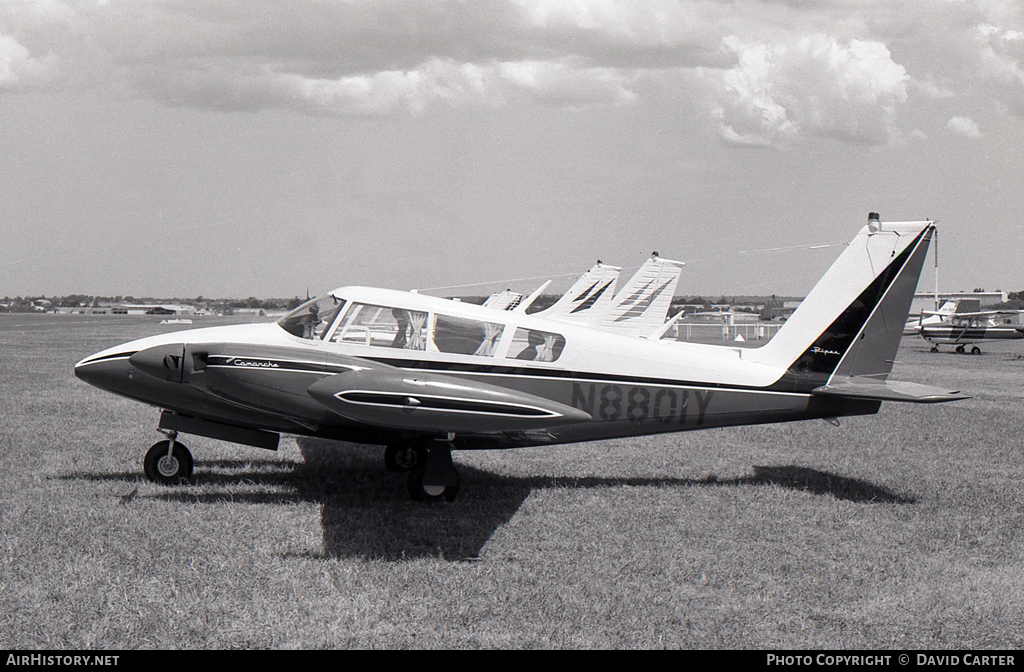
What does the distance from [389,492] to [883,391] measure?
17.0ft

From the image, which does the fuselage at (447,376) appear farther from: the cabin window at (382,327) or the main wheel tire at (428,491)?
the main wheel tire at (428,491)

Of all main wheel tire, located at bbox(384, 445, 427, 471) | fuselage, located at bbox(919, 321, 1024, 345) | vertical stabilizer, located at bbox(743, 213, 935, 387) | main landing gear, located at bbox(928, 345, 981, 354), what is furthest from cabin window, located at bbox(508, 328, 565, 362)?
fuselage, located at bbox(919, 321, 1024, 345)

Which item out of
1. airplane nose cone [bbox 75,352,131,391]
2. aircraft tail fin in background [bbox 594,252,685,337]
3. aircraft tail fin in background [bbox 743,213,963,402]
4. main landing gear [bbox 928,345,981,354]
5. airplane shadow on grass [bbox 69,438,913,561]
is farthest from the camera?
main landing gear [bbox 928,345,981,354]

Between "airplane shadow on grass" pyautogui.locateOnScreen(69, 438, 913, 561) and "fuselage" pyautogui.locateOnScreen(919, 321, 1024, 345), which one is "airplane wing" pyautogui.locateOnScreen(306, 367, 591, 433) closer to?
"airplane shadow on grass" pyautogui.locateOnScreen(69, 438, 913, 561)

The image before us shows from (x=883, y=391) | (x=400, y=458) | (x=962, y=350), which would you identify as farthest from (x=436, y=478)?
(x=962, y=350)

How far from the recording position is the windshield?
7.75 metres

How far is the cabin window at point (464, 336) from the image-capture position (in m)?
7.75

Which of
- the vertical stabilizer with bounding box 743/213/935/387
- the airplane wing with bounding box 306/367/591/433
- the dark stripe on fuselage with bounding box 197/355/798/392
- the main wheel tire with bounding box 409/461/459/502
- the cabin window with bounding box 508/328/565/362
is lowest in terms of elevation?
the main wheel tire with bounding box 409/461/459/502

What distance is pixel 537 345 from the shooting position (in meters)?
7.96

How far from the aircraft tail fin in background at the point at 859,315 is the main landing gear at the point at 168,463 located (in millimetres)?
6400

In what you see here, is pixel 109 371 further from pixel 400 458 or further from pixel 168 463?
pixel 400 458

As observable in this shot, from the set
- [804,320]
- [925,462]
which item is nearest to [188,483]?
[804,320]

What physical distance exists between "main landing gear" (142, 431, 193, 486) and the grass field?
308 millimetres
